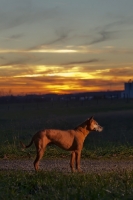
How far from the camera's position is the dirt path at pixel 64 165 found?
14.0 m

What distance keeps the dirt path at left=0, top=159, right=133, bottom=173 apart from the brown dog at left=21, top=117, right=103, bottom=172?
46cm

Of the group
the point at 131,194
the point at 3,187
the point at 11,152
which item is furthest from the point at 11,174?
the point at 11,152

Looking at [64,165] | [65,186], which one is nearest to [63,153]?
[64,165]

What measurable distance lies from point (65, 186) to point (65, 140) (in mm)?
3854

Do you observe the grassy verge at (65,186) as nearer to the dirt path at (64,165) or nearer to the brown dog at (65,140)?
the brown dog at (65,140)

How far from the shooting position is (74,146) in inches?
551

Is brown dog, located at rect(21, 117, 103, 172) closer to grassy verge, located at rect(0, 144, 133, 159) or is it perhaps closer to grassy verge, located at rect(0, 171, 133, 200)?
grassy verge, located at rect(0, 171, 133, 200)

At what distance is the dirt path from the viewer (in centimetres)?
1401

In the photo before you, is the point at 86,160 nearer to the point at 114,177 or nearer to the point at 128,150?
the point at 128,150

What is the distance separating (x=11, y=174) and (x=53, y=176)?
1166 millimetres

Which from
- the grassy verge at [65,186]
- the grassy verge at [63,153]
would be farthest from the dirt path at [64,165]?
the grassy verge at [65,186]

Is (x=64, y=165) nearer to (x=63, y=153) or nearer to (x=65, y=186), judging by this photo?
(x=63, y=153)

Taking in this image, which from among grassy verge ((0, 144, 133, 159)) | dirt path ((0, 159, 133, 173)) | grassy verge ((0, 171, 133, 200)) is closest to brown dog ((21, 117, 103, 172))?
dirt path ((0, 159, 133, 173))

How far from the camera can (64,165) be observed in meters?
14.8
